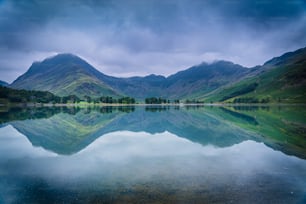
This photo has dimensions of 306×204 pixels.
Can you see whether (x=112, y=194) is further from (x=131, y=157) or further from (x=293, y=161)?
(x=293, y=161)

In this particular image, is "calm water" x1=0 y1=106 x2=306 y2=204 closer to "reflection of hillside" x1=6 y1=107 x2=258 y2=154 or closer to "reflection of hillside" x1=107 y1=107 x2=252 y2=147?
"reflection of hillside" x1=6 y1=107 x2=258 y2=154

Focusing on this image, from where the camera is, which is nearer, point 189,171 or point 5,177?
point 5,177

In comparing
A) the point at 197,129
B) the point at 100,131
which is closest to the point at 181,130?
the point at 197,129

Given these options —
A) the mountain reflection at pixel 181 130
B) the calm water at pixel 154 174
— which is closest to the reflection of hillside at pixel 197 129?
the mountain reflection at pixel 181 130

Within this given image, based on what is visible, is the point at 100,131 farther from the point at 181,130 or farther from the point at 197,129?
the point at 197,129

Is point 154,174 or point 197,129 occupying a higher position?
point 154,174

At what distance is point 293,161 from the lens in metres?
23.6

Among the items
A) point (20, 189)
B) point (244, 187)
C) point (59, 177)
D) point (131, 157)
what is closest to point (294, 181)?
point (244, 187)

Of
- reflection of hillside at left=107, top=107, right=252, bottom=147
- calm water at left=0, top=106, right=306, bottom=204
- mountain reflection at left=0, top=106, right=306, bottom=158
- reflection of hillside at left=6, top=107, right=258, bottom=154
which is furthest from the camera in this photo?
reflection of hillside at left=107, top=107, right=252, bottom=147

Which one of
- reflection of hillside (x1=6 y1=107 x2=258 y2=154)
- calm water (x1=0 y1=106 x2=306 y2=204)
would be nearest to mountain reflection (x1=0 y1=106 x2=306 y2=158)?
reflection of hillside (x1=6 y1=107 x2=258 y2=154)

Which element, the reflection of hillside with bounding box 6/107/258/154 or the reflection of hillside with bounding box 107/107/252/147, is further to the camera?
the reflection of hillside with bounding box 107/107/252/147

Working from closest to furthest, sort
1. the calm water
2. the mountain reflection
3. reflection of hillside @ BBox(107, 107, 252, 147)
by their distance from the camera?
the calm water → the mountain reflection → reflection of hillside @ BBox(107, 107, 252, 147)

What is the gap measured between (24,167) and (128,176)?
10557 mm

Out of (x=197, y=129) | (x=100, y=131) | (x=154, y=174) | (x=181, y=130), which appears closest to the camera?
(x=154, y=174)
